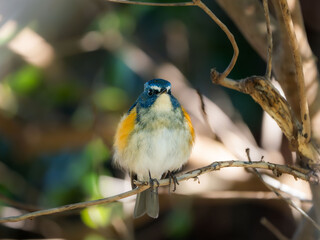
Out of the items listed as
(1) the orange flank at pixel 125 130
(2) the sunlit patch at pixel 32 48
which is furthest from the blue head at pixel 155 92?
(2) the sunlit patch at pixel 32 48

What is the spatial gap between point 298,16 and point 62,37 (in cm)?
371

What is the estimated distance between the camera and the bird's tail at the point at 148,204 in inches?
145

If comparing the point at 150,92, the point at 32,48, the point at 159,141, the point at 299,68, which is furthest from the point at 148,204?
the point at 32,48

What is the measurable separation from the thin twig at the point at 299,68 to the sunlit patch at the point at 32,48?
355 centimetres

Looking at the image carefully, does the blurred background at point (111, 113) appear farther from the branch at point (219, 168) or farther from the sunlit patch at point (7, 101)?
the branch at point (219, 168)

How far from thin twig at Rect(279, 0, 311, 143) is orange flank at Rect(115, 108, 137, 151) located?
4.60 feet

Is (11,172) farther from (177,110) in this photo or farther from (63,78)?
(177,110)

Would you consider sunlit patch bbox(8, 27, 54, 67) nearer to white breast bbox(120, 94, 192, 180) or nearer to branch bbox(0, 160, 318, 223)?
white breast bbox(120, 94, 192, 180)

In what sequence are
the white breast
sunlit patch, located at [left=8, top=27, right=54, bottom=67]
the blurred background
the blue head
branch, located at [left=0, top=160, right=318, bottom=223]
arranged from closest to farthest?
branch, located at [left=0, top=160, right=318, bottom=223], the white breast, the blue head, the blurred background, sunlit patch, located at [left=8, top=27, right=54, bottom=67]

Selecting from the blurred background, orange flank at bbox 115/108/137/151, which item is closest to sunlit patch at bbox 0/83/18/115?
the blurred background

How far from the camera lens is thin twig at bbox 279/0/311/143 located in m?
2.37

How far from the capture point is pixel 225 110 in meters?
5.55

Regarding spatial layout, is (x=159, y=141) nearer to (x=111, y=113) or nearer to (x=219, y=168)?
(x=219, y=168)

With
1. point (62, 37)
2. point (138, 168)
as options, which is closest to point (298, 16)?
point (138, 168)
